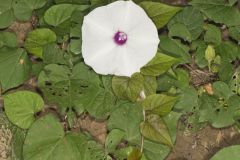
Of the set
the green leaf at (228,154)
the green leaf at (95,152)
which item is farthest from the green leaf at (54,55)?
the green leaf at (228,154)

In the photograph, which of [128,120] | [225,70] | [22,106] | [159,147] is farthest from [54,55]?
[225,70]

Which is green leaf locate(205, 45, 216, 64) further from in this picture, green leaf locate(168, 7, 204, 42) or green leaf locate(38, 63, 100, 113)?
green leaf locate(38, 63, 100, 113)

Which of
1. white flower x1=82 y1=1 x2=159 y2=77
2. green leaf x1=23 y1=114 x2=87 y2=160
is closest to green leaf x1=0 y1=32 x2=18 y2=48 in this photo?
green leaf x1=23 y1=114 x2=87 y2=160

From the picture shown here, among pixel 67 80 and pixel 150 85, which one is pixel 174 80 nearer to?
pixel 150 85

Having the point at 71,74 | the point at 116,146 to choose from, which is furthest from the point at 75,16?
the point at 116,146

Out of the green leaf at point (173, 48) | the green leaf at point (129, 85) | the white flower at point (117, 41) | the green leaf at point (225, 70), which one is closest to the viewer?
the white flower at point (117, 41)

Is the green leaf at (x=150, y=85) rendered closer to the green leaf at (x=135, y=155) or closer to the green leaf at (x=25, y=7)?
the green leaf at (x=135, y=155)

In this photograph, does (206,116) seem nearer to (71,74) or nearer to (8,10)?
(71,74)
